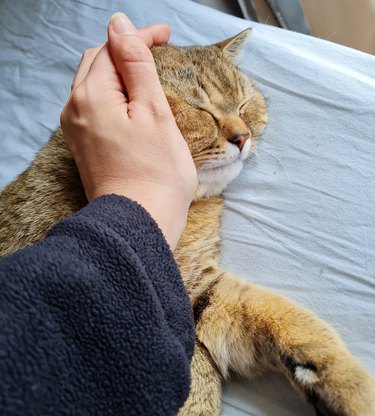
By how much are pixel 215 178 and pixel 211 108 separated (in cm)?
16

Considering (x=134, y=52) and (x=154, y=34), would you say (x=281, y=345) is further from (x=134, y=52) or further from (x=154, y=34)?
(x=154, y=34)

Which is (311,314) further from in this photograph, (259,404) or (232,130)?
(232,130)

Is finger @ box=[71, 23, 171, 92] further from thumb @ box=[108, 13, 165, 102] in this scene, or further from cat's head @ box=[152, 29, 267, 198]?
thumb @ box=[108, 13, 165, 102]

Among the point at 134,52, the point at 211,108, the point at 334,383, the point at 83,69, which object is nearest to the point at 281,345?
the point at 334,383

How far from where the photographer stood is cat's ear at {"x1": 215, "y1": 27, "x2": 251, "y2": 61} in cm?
120

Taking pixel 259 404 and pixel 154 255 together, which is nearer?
pixel 154 255

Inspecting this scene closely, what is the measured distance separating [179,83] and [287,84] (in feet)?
1.07

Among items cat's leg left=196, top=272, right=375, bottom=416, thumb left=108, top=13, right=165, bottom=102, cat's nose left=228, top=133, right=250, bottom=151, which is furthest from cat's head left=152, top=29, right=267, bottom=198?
cat's leg left=196, top=272, right=375, bottom=416

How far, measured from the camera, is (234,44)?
122cm

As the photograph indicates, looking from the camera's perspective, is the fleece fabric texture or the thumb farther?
the thumb

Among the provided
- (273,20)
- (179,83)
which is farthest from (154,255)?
(273,20)

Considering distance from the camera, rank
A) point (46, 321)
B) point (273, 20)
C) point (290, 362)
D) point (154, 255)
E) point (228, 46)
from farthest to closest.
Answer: point (273, 20) < point (228, 46) < point (290, 362) < point (154, 255) < point (46, 321)

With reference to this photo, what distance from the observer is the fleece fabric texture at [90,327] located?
54cm

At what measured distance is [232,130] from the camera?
Answer: 1053mm
